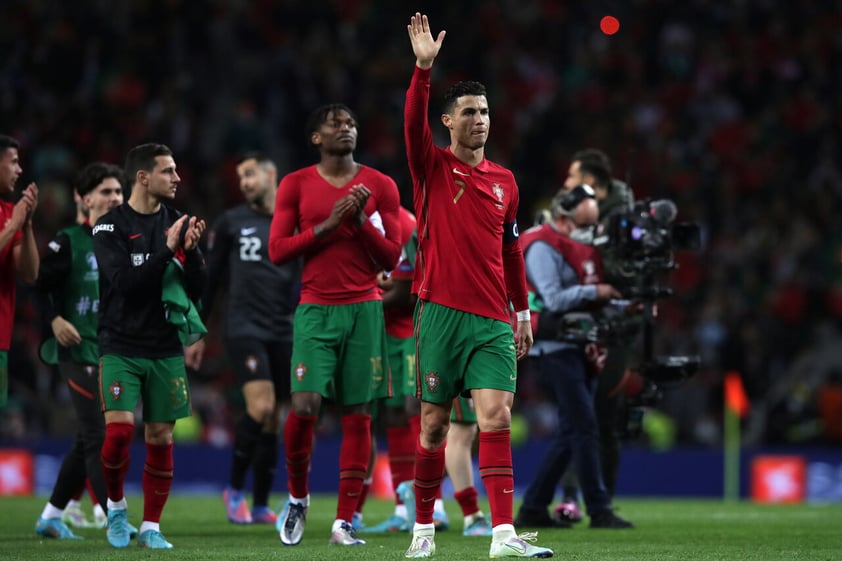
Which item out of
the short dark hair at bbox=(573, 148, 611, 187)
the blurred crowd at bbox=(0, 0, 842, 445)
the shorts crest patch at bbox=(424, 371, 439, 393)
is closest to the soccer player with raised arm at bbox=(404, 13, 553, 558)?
the shorts crest patch at bbox=(424, 371, 439, 393)

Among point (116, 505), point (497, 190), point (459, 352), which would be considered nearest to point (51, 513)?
point (116, 505)

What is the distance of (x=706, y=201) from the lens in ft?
71.5

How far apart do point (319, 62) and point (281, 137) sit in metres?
1.45

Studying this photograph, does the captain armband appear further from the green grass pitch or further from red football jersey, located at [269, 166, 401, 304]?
the green grass pitch

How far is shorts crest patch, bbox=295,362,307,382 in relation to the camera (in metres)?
8.44

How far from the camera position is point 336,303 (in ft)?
28.1

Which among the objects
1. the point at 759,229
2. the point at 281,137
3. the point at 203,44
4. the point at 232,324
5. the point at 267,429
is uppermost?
the point at 203,44

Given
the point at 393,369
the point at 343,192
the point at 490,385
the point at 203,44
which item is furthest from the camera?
the point at 203,44

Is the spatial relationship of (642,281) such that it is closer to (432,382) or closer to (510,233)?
(510,233)

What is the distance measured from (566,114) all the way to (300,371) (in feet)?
49.3

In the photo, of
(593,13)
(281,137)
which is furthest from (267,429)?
(593,13)

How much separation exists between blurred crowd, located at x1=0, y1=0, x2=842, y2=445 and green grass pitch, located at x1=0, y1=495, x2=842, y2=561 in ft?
21.9

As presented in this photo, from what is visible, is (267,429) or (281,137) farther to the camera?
(281,137)

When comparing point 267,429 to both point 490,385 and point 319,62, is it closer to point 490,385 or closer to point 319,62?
point 490,385
